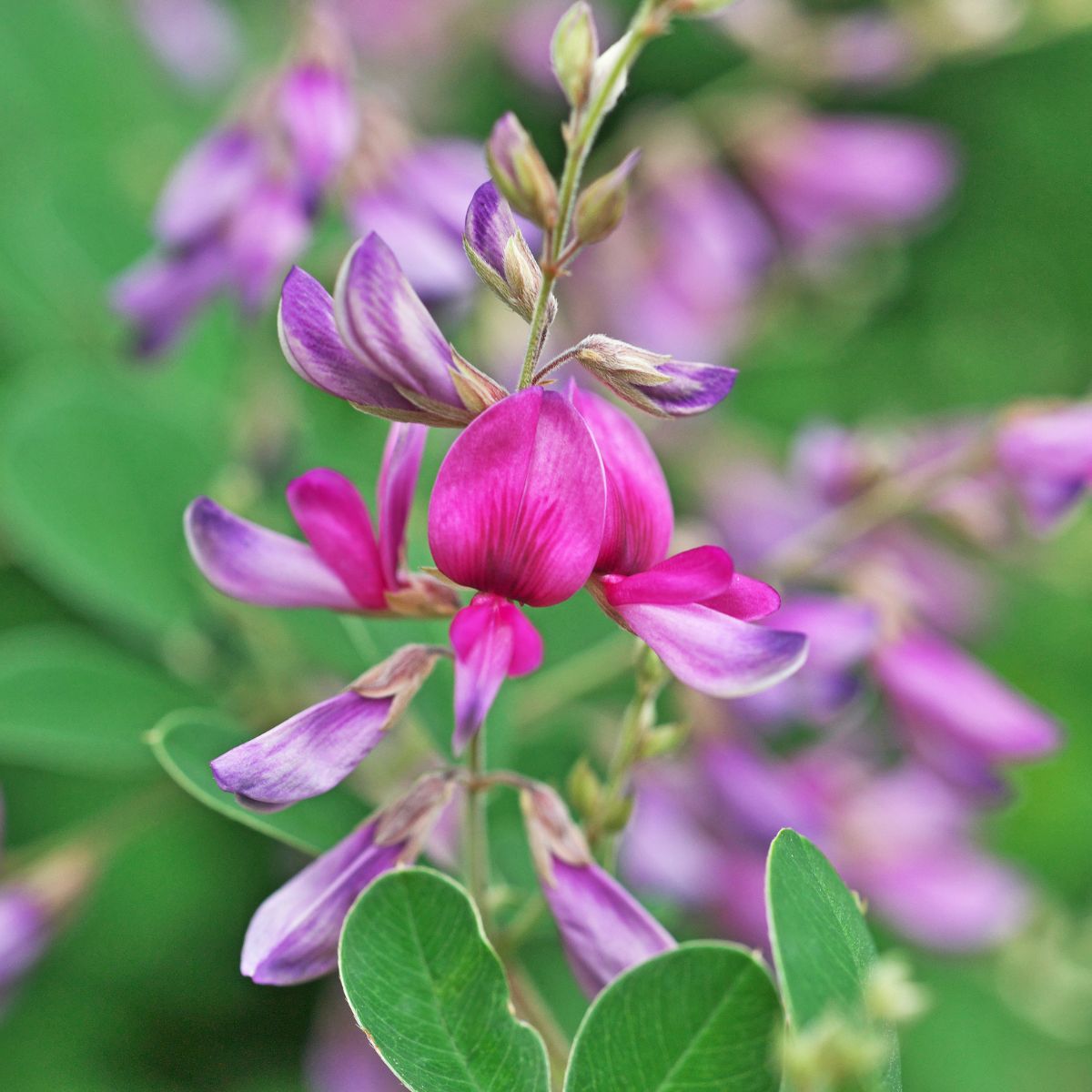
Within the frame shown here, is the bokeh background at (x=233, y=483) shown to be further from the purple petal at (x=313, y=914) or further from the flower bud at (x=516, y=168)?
the flower bud at (x=516, y=168)

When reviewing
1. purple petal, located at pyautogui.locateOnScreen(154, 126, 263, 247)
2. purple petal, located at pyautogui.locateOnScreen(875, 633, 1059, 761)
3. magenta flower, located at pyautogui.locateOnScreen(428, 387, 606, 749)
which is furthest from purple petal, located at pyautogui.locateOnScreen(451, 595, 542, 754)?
purple petal, located at pyautogui.locateOnScreen(154, 126, 263, 247)

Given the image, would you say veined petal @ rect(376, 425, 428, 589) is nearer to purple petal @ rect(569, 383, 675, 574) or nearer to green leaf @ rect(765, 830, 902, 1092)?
purple petal @ rect(569, 383, 675, 574)

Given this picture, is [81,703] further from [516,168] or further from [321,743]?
[516,168]

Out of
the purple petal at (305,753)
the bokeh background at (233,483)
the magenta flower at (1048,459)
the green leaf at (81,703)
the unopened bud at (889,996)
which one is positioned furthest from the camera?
the bokeh background at (233,483)

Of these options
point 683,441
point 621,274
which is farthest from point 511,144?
point 683,441

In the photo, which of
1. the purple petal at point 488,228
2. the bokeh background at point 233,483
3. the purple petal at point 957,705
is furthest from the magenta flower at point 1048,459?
the purple petal at point 488,228

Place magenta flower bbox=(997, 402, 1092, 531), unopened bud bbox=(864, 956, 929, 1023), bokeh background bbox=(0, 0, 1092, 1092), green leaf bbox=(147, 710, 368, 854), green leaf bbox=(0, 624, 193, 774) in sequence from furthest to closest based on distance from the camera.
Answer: bokeh background bbox=(0, 0, 1092, 1092), green leaf bbox=(0, 624, 193, 774), magenta flower bbox=(997, 402, 1092, 531), green leaf bbox=(147, 710, 368, 854), unopened bud bbox=(864, 956, 929, 1023)

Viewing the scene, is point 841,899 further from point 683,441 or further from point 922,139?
point 922,139

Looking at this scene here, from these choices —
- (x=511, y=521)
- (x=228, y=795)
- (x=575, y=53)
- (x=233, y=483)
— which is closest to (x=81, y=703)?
(x=233, y=483)
